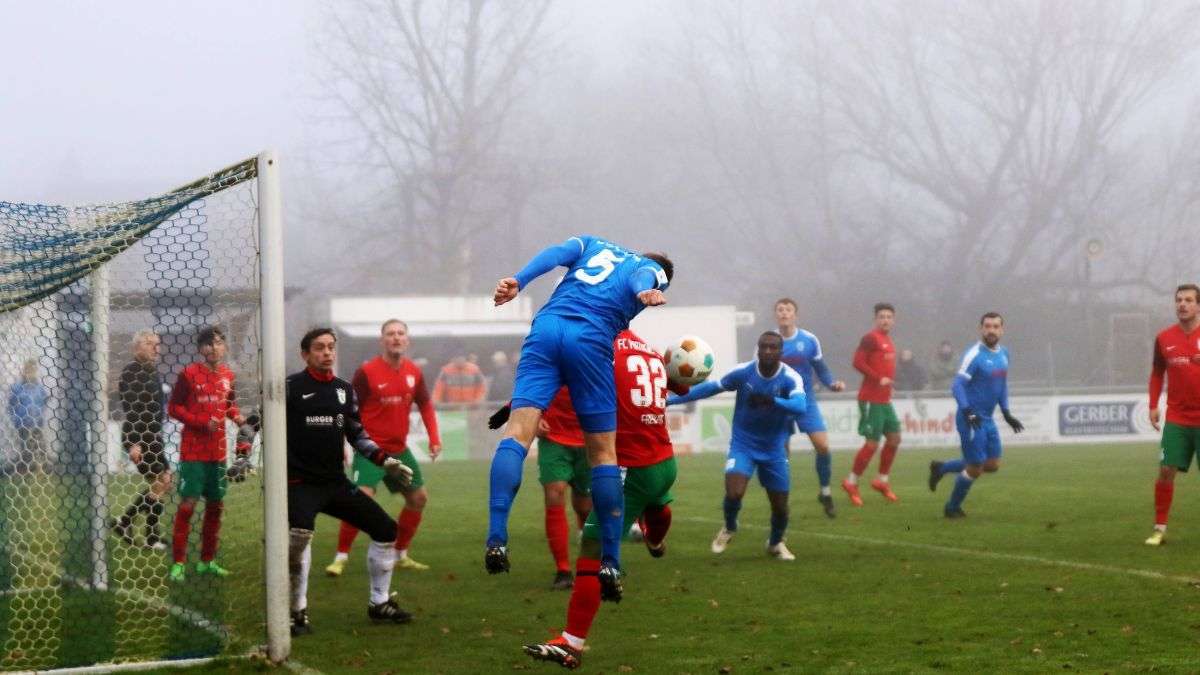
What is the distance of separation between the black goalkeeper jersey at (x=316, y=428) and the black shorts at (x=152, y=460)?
1.09 m

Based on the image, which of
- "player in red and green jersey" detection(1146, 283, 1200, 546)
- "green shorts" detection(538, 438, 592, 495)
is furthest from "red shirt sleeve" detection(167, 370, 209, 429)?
"player in red and green jersey" detection(1146, 283, 1200, 546)

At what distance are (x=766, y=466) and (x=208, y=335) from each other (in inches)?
192

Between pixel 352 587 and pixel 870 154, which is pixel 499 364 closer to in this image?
pixel 352 587

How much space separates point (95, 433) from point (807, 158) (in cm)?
5146

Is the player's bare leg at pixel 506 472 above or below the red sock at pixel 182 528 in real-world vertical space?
above

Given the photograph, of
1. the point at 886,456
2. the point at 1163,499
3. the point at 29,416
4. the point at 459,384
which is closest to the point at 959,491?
the point at 886,456

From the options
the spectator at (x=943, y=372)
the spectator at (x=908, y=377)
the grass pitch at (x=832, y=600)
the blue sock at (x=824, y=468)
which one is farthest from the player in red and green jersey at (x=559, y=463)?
the spectator at (x=943, y=372)

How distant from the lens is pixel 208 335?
9.70 m

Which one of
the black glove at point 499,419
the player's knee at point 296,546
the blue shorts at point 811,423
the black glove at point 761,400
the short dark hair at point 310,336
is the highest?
the short dark hair at point 310,336

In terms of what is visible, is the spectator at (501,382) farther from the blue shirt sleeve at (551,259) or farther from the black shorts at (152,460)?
the blue shirt sleeve at (551,259)

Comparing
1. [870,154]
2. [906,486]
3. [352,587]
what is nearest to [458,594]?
[352,587]

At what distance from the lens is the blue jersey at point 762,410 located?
40.9ft

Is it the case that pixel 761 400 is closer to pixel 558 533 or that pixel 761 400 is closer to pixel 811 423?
pixel 558 533

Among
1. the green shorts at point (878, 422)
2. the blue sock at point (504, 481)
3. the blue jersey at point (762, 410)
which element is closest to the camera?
the blue sock at point (504, 481)
